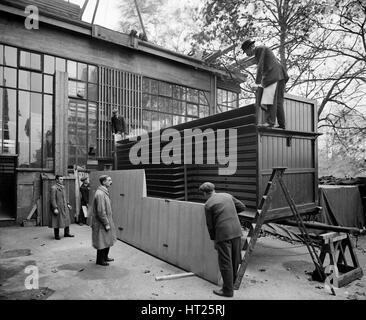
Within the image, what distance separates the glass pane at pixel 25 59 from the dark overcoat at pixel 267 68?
10.4 metres

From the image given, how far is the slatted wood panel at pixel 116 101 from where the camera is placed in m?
14.0

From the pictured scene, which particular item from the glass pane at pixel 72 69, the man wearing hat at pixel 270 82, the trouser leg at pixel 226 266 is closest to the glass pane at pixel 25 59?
the glass pane at pixel 72 69

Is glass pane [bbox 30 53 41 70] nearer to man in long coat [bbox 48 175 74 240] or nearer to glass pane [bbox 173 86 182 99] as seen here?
man in long coat [bbox 48 175 74 240]

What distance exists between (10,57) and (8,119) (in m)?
2.63

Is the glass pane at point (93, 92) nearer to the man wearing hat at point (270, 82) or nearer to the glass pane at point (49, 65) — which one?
the glass pane at point (49, 65)

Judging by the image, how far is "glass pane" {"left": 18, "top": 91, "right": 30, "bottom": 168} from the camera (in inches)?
463

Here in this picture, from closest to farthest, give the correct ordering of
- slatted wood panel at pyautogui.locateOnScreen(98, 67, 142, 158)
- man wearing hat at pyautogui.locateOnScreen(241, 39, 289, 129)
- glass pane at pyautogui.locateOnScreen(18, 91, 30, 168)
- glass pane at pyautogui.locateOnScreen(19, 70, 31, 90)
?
man wearing hat at pyautogui.locateOnScreen(241, 39, 289, 129) < glass pane at pyautogui.locateOnScreen(18, 91, 30, 168) < glass pane at pyautogui.locateOnScreen(19, 70, 31, 90) < slatted wood panel at pyautogui.locateOnScreen(98, 67, 142, 158)

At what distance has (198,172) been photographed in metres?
8.30

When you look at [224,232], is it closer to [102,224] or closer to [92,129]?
[102,224]

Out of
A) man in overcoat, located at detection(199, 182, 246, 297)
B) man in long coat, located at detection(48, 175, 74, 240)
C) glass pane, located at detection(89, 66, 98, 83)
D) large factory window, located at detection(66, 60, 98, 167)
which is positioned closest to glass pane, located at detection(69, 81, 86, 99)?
large factory window, located at detection(66, 60, 98, 167)

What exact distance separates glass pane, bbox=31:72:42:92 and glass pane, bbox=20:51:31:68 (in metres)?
0.43

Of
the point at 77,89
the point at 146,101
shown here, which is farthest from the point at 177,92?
the point at 77,89

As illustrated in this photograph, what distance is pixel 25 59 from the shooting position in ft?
39.7
